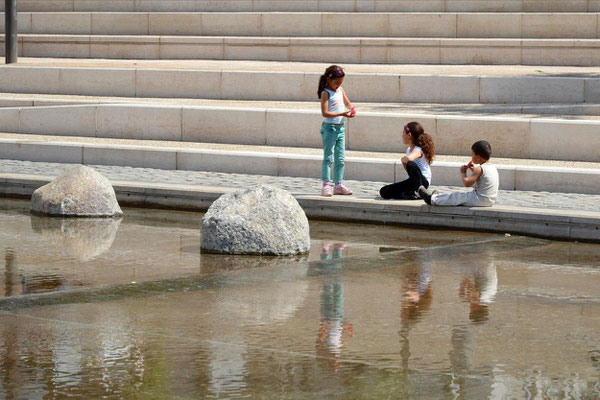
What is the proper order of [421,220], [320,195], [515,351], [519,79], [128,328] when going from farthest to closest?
[519,79] < [320,195] < [421,220] < [128,328] < [515,351]

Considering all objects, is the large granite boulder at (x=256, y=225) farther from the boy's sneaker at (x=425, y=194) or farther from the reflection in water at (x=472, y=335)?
the boy's sneaker at (x=425, y=194)

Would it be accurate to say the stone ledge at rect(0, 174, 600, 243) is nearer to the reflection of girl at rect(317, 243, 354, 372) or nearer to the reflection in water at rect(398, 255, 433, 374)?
the reflection in water at rect(398, 255, 433, 374)

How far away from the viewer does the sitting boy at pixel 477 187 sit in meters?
12.6

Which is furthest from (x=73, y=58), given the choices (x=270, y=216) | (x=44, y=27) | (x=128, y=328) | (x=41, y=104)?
(x=128, y=328)

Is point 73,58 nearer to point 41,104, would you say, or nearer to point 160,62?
point 160,62

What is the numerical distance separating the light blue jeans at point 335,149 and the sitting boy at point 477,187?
1416mm

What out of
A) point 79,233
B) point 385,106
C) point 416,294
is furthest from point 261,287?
point 385,106

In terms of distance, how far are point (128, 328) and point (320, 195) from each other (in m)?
6.59

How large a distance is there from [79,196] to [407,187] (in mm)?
3606

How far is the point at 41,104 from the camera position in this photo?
805 inches

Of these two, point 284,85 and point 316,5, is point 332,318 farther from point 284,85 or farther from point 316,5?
point 316,5

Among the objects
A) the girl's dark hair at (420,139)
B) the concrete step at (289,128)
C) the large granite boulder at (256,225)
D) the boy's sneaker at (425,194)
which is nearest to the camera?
the large granite boulder at (256,225)

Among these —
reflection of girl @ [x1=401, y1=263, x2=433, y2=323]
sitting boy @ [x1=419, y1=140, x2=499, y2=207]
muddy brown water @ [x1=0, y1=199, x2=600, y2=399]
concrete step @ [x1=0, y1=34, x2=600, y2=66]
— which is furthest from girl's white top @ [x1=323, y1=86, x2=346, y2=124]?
concrete step @ [x1=0, y1=34, x2=600, y2=66]

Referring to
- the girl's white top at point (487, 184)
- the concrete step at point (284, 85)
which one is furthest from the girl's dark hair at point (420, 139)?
the concrete step at point (284, 85)
